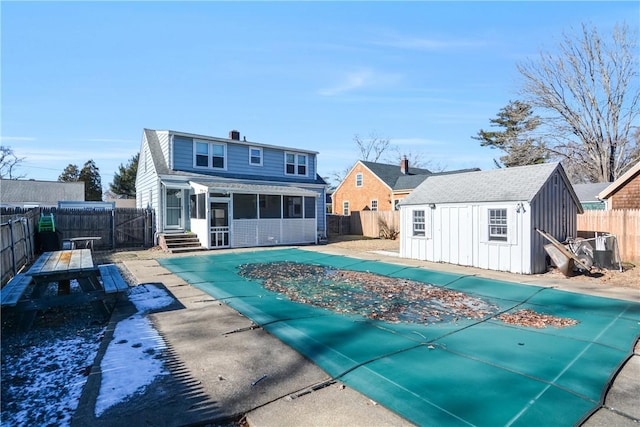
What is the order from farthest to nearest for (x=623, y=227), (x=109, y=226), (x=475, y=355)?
(x=109, y=226) → (x=623, y=227) → (x=475, y=355)

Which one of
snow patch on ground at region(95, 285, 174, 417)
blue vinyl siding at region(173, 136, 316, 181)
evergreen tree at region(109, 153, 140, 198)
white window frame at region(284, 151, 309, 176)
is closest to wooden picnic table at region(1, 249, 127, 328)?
snow patch on ground at region(95, 285, 174, 417)

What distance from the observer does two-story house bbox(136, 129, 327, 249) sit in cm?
1656

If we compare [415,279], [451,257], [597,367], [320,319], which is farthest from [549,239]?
[320,319]

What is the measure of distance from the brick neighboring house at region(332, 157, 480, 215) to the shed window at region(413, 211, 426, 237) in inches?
588

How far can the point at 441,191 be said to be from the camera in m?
13.4

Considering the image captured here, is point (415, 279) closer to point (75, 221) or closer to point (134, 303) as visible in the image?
point (134, 303)

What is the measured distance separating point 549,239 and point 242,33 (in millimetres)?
11100

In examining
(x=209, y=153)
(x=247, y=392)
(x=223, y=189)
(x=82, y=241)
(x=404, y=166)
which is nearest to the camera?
(x=247, y=392)

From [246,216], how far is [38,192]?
77.1 feet

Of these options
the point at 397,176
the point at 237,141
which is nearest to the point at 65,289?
the point at 237,141

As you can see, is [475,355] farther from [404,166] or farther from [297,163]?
[404,166]

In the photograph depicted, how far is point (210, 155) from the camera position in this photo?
60.8 ft

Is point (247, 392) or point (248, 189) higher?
point (248, 189)

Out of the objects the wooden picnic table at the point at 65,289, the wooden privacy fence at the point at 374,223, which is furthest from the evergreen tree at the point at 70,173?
the wooden picnic table at the point at 65,289
